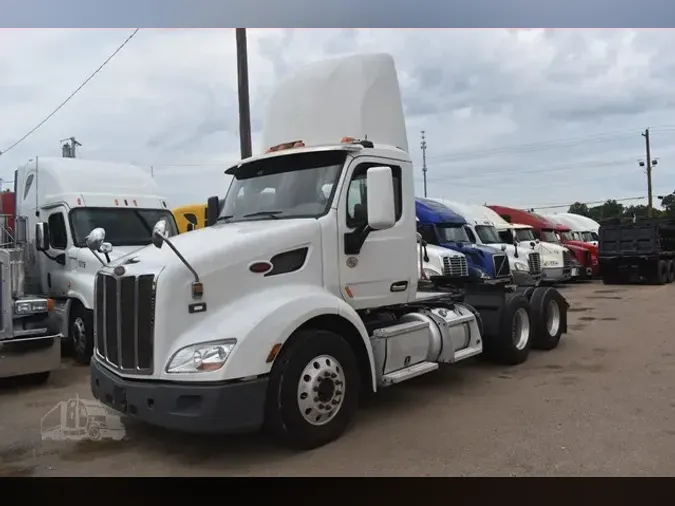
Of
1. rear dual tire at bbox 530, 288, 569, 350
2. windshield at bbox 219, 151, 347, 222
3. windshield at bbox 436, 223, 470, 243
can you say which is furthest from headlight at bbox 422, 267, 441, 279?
windshield at bbox 219, 151, 347, 222

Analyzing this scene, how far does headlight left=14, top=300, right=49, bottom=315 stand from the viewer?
7301mm

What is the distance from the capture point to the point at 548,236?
23.5m

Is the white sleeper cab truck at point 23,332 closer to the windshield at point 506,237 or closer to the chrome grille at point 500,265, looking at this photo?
the chrome grille at point 500,265

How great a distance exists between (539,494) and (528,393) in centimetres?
269

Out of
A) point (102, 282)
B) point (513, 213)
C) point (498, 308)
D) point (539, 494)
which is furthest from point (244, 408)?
point (513, 213)

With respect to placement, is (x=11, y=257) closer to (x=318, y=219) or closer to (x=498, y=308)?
(x=318, y=219)

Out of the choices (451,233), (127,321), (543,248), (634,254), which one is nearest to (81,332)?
(127,321)

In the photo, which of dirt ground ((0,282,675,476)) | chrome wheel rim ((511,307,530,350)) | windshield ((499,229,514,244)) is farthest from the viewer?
windshield ((499,229,514,244))

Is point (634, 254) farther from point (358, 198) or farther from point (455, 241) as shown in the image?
point (358, 198)

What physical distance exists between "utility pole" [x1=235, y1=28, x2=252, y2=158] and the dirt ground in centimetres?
597

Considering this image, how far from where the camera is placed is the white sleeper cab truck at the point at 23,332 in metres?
7.18

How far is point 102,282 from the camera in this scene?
535 cm

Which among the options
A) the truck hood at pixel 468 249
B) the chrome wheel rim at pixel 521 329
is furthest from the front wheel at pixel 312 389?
the truck hood at pixel 468 249

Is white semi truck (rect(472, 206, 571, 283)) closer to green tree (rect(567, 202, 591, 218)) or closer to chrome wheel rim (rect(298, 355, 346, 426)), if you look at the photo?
chrome wheel rim (rect(298, 355, 346, 426))
